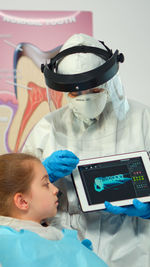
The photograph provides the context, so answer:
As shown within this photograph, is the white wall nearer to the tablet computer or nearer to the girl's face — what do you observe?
the tablet computer

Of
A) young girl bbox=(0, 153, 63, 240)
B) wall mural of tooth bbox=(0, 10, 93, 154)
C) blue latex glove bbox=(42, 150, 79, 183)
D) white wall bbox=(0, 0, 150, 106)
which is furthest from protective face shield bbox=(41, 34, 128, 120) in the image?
white wall bbox=(0, 0, 150, 106)

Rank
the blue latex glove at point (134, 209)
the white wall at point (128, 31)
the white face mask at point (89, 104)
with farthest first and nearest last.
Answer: the white wall at point (128, 31)
the white face mask at point (89, 104)
the blue latex glove at point (134, 209)

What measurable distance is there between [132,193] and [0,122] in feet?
4.44

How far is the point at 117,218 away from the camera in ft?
5.39

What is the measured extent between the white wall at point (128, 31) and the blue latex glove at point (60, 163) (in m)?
1.33

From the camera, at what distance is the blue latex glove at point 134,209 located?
1508mm

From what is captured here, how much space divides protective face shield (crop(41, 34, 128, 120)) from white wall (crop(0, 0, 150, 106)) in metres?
1.14

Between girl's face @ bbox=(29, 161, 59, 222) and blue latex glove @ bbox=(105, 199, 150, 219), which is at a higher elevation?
girl's face @ bbox=(29, 161, 59, 222)

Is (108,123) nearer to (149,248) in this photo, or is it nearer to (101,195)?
(101,195)

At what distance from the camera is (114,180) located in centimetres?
159

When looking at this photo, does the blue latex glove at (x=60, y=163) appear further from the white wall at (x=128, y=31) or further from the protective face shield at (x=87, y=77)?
the white wall at (x=128, y=31)

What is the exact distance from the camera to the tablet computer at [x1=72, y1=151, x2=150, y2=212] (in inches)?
61.6

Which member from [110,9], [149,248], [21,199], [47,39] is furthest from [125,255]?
[110,9]

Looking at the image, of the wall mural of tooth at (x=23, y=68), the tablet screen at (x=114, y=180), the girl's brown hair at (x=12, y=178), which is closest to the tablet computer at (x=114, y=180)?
the tablet screen at (x=114, y=180)
